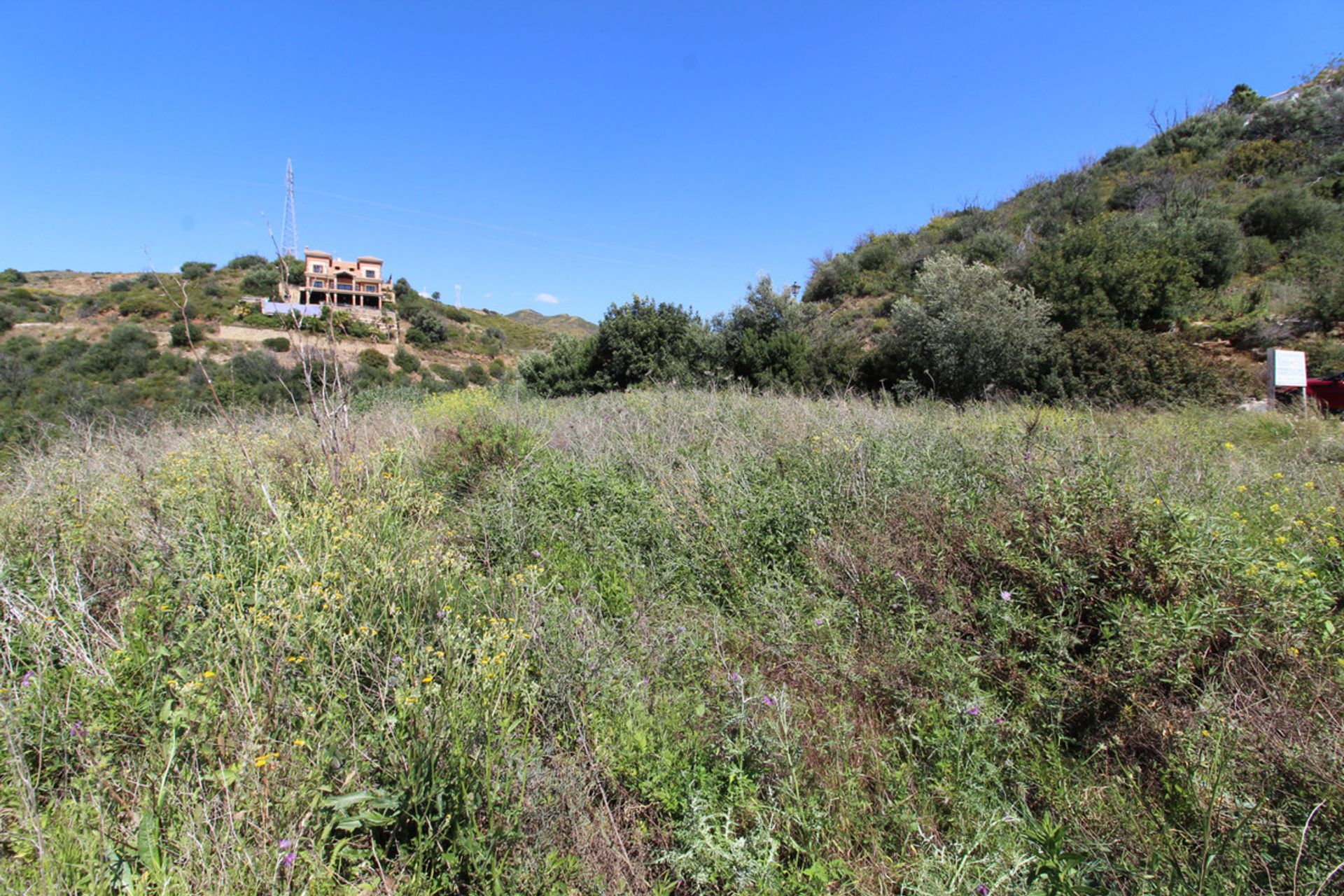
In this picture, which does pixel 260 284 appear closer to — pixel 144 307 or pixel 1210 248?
pixel 144 307

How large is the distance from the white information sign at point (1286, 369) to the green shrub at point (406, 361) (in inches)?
1254

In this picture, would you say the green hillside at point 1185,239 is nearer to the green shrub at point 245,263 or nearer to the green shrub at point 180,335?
the green shrub at point 180,335

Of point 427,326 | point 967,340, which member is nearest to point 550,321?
point 427,326

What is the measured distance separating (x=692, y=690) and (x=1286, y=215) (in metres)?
21.3

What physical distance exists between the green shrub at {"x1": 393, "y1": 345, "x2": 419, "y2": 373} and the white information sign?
31843 millimetres

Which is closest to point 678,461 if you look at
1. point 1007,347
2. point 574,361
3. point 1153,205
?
point 1007,347

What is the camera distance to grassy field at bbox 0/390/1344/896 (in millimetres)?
1611

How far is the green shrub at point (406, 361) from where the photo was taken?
29891 mm

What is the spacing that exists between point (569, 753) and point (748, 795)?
0.72m

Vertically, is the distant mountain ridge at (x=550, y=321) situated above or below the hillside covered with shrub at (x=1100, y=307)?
above

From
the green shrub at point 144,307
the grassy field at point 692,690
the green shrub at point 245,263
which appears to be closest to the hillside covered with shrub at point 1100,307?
the grassy field at point 692,690

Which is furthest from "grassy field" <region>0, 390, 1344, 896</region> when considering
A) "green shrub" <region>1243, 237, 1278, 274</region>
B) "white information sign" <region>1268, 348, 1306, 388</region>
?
"green shrub" <region>1243, 237, 1278, 274</region>

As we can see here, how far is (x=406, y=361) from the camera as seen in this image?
30547 mm

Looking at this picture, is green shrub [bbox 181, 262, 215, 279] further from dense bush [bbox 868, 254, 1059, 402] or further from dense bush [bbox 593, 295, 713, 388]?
dense bush [bbox 868, 254, 1059, 402]
